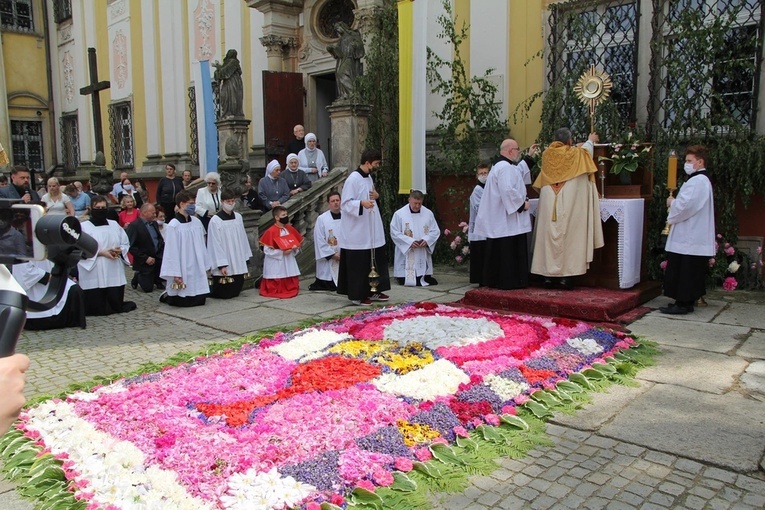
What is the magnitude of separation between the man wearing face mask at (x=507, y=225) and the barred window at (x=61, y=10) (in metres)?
18.7

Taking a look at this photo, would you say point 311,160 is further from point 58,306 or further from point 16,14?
point 16,14

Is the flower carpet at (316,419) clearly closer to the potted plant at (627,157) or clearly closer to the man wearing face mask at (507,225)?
the man wearing face mask at (507,225)

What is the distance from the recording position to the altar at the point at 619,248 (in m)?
7.19

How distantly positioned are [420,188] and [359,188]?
0.95m

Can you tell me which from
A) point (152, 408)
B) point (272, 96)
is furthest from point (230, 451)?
point (272, 96)

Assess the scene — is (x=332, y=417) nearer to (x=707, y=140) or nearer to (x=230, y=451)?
(x=230, y=451)

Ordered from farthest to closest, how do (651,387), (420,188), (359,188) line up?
(420,188)
(359,188)
(651,387)

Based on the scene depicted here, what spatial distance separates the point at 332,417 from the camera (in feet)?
12.7

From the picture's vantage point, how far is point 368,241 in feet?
25.3

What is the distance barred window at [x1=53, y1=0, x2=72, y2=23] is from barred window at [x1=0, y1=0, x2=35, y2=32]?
1021 millimetres

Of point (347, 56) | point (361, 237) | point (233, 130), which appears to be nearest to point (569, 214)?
point (361, 237)

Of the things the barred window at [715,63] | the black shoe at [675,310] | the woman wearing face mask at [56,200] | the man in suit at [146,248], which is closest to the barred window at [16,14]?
the woman wearing face mask at [56,200]

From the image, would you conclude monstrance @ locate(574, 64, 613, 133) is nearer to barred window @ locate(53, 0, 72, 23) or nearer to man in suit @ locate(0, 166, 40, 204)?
man in suit @ locate(0, 166, 40, 204)

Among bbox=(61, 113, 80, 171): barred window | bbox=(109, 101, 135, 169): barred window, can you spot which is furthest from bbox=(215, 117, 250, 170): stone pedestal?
bbox=(61, 113, 80, 171): barred window
